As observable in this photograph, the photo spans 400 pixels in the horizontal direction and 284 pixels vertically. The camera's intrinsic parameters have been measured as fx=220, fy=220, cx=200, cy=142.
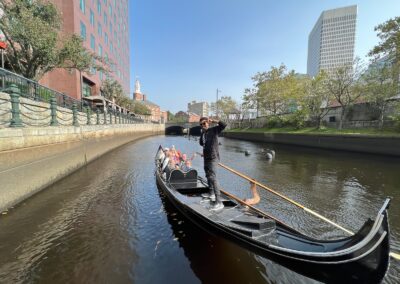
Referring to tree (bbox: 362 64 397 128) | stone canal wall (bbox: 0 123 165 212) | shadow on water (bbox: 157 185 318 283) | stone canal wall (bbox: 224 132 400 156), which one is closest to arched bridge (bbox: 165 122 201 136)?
stone canal wall (bbox: 224 132 400 156)

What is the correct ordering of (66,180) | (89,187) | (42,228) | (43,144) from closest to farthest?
(42,228) → (43,144) → (89,187) → (66,180)

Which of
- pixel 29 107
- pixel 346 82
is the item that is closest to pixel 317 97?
pixel 346 82

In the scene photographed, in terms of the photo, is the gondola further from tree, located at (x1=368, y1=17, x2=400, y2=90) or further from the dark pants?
tree, located at (x1=368, y1=17, x2=400, y2=90)

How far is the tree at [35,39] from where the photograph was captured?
11430mm

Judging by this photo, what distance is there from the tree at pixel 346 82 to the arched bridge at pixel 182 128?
4779 centimetres

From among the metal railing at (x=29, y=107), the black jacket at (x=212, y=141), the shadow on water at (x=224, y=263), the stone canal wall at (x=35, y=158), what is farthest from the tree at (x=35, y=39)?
the shadow on water at (x=224, y=263)

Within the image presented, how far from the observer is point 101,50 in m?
36.3

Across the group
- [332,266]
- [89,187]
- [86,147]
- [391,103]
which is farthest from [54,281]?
[391,103]

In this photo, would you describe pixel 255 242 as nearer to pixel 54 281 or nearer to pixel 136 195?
pixel 54 281

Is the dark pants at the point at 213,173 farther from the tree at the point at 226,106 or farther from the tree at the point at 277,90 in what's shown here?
the tree at the point at 226,106

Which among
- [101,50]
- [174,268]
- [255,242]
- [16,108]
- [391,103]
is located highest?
[101,50]

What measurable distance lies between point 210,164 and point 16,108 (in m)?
6.63

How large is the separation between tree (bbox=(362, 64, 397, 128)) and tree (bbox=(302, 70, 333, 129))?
465 centimetres

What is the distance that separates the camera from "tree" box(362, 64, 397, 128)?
2350 cm
